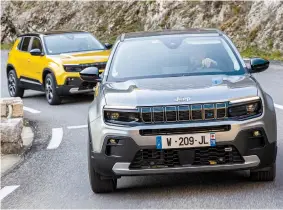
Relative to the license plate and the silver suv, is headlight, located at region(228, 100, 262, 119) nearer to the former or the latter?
the silver suv

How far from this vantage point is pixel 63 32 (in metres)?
19.6

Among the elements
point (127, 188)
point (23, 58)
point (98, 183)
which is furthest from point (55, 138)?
point (23, 58)

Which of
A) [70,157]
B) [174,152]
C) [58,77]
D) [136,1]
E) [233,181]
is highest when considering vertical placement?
[174,152]

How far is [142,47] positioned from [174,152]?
203 cm

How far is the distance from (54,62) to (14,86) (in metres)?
2.95

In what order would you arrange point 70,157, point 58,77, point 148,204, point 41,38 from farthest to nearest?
1. point 41,38
2. point 58,77
3. point 70,157
4. point 148,204

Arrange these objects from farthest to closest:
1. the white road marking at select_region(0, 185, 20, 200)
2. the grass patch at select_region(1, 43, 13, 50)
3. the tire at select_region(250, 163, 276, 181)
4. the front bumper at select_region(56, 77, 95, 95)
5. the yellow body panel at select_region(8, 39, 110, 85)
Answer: the grass patch at select_region(1, 43, 13, 50) < the yellow body panel at select_region(8, 39, 110, 85) < the front bumper at select_region(56, 77, 95, 95) < the white road marking at select_region(0, 185, 20, 200) < the tire at select_region(250, 163, 276, 181)

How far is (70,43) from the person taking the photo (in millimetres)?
18875

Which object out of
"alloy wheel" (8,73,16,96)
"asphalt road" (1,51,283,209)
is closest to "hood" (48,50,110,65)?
"alloy wheel" (8,73,16,96)

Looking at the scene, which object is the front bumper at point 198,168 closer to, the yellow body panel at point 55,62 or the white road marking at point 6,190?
the white road marking at point 6,190

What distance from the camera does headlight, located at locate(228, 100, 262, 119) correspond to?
7.16m

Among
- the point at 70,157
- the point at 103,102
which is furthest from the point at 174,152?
the point at 70,157

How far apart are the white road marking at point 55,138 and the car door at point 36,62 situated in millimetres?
5716

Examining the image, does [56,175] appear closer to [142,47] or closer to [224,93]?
[142,47]
